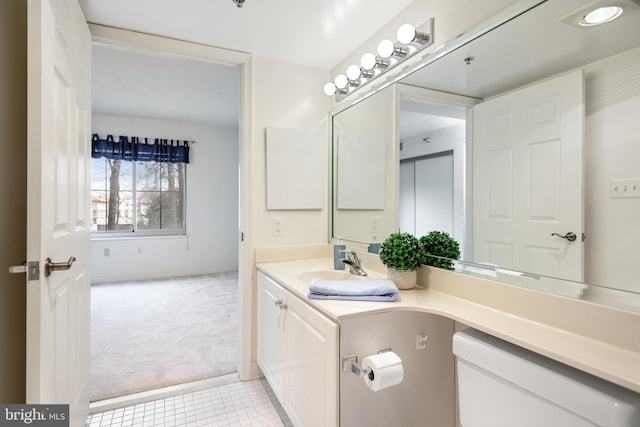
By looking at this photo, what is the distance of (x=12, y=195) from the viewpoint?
1.15m

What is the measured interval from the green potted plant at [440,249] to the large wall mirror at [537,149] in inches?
1.4

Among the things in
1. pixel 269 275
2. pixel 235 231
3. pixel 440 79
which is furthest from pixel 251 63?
pixel 235 231

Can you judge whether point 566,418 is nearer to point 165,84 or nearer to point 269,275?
point 269,275

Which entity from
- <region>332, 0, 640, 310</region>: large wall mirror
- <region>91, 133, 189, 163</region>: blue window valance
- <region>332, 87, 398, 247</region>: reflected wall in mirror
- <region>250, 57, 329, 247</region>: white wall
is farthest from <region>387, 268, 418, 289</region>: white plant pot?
<region>91, 133, 189, 163</region>: blue window valance

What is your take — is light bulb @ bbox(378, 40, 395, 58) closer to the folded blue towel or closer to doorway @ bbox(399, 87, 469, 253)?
doorway @ bbox(399, 87, 469, 253)

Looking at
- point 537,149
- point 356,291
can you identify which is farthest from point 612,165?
point 356,291

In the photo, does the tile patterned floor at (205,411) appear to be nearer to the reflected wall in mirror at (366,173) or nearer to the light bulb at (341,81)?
the reflected wall in mirror at (366,173)

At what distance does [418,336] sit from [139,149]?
A: 4.81m

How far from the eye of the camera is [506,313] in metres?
1.12

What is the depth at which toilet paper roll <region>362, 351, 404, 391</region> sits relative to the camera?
1.05 m

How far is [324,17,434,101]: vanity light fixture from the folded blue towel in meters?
1.15

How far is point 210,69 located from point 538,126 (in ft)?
9.01

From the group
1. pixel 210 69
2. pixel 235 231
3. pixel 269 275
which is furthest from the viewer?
pixel 235 231

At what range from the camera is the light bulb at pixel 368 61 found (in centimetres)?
180
